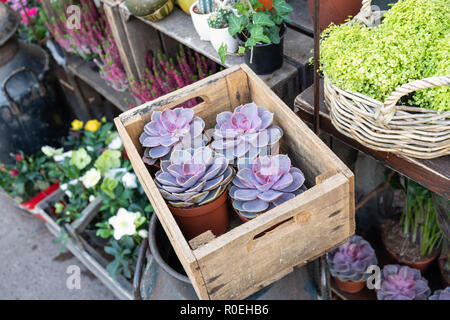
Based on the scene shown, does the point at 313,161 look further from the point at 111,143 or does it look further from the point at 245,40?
the point at 111,143

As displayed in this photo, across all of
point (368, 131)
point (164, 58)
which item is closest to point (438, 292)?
point (368, 131)

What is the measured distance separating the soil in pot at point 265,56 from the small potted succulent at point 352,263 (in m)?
0.75

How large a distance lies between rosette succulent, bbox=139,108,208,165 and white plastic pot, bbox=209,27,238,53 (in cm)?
42

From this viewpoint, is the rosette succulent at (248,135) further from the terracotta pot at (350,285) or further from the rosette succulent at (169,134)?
the terracotta pot at (350,285)

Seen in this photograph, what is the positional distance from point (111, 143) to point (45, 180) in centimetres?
54

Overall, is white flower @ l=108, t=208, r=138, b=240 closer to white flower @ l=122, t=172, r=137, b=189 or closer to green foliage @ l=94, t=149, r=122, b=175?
white flower @ l=122, t=172, r=137, b=189

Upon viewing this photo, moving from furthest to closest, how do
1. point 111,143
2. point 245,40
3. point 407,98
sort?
point 111,143 → point 245,40 → point 407,98

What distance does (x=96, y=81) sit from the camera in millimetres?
2430

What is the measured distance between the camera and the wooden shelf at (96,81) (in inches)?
90.6

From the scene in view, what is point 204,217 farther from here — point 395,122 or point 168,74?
point 168,74

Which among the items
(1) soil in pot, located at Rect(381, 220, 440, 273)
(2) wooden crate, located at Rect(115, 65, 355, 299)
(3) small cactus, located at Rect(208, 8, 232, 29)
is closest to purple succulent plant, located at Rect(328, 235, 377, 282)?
(1) soil in pot, located at Rect(381, 220, 440, 273)

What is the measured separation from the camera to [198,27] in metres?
1.58

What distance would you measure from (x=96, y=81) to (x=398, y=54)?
6.14ft

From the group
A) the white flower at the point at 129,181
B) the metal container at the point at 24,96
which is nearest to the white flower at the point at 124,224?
the white flower at the point at 129,181
